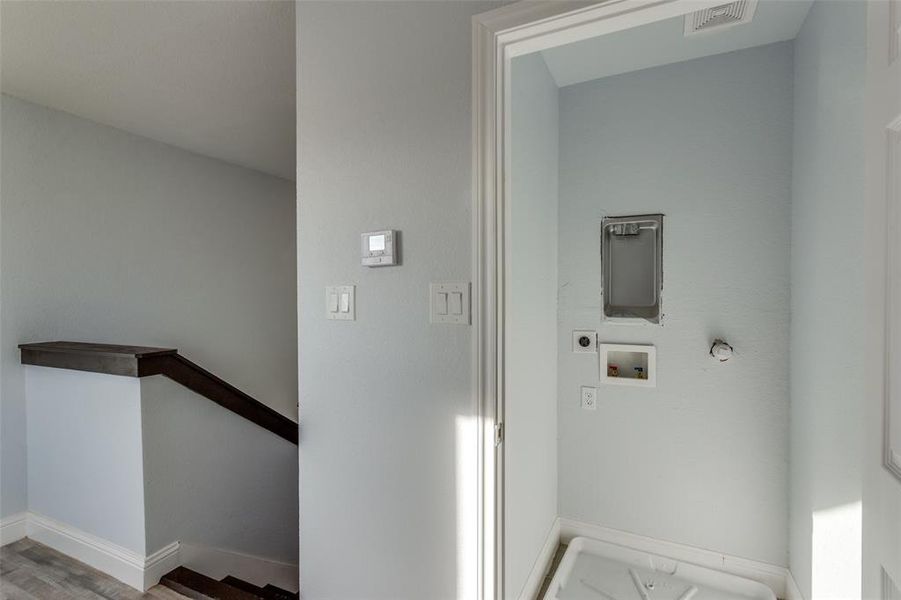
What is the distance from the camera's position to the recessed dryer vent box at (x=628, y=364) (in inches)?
81.9

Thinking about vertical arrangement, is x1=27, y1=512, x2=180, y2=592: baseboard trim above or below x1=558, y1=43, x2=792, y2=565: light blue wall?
below

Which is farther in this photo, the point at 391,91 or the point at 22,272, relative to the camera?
the point at 22,272

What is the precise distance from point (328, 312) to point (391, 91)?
73 centimetres

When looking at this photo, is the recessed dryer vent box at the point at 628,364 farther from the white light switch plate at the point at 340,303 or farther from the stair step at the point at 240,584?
the stair step at the point at 240,584

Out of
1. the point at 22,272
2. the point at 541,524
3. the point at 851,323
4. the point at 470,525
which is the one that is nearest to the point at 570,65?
the point at 851,323

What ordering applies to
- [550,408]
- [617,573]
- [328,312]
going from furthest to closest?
[550,408] → [617,573] → [328,312]

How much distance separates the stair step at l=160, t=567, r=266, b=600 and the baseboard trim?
0.13ft

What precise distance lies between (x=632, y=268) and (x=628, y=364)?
0.49 m

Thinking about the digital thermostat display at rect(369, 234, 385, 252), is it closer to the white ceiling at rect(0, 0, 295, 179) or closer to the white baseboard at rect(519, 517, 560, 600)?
the white ceiling at rect(0, 0, 295, 179)

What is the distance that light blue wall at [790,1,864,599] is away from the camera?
1251 millimetres

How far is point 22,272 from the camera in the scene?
2186 millimetres

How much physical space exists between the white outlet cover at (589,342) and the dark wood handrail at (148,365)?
1.67 meters

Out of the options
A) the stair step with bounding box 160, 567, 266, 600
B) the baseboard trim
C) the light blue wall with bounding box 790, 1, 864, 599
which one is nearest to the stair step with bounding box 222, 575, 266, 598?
the stair step with bounding box 160, 567, 266, 600

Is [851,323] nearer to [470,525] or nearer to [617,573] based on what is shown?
[470,525]
